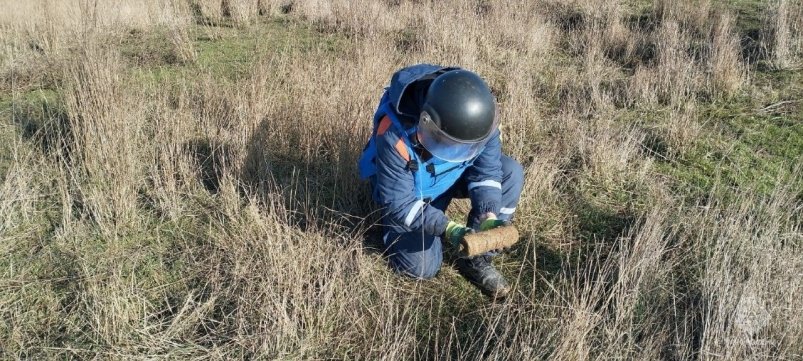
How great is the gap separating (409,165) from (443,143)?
27cm

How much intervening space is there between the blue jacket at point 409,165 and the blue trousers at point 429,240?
6.0 inches

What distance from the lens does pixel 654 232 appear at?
2.68 m

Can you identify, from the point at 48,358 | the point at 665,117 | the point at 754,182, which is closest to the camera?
the point at 48,358

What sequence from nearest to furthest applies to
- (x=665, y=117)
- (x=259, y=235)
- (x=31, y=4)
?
(x=259, y=235) < (x=665, y=117) < (x=31, y=4)

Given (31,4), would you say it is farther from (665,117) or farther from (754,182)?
(754,182)

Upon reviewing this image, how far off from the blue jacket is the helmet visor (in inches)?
6.8

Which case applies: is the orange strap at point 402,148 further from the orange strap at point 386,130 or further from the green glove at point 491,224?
the green glove at point 491,224

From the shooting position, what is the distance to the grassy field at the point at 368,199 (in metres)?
2.39

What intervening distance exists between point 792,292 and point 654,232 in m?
0.59

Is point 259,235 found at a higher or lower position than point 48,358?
higher

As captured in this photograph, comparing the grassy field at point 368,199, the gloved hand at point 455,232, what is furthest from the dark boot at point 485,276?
the gloved hand at point 455,232

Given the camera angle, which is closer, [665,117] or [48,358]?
[48,358]

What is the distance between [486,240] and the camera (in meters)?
2.29

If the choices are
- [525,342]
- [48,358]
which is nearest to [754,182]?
[525,342]
